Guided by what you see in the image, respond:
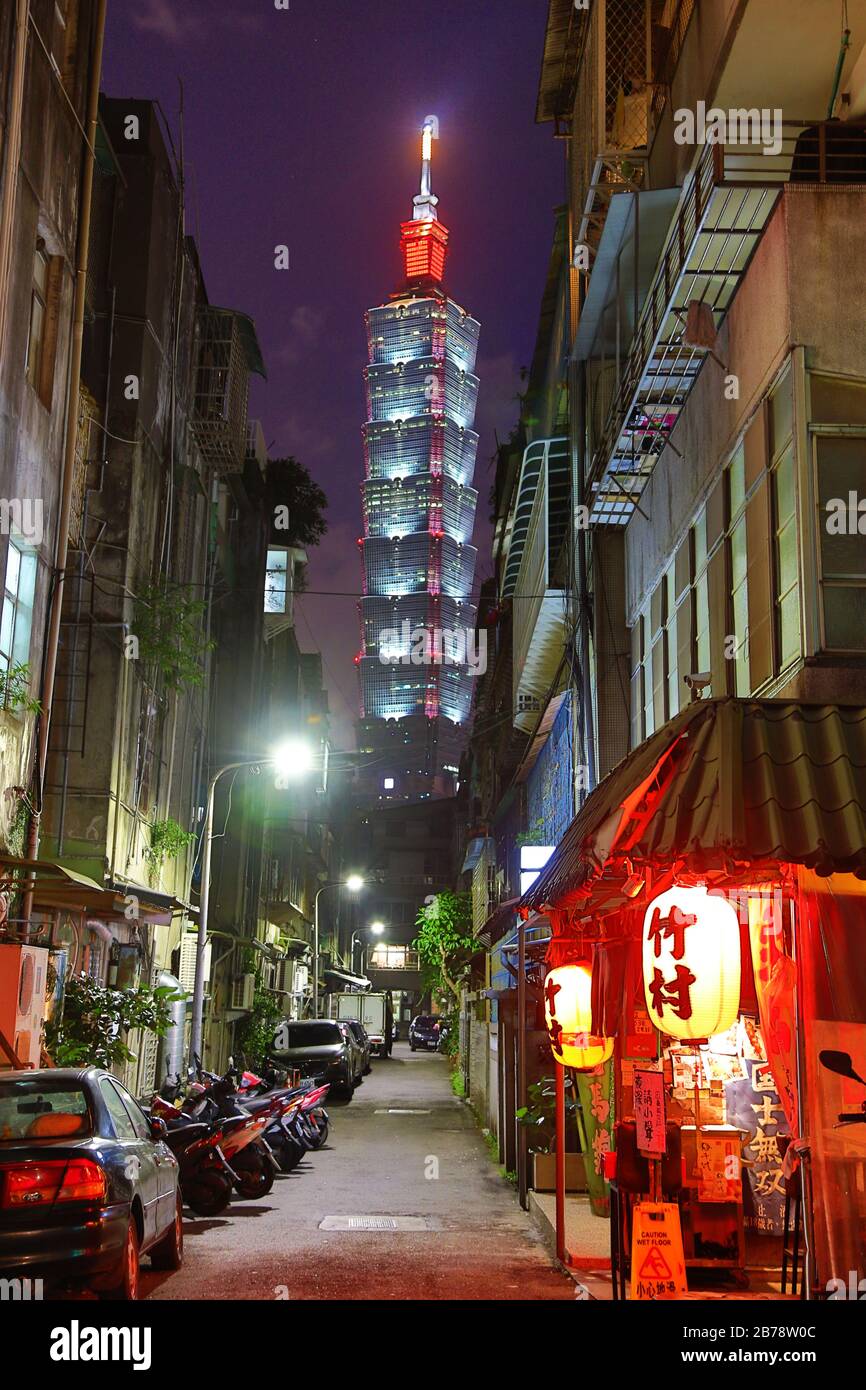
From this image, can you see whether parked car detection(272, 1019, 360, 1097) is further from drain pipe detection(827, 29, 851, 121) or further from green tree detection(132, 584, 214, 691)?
drain pipe detection(827, 29, 851, 121)

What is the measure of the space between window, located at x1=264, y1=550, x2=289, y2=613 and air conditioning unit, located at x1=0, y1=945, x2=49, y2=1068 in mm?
27083

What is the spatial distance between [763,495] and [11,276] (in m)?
8.51

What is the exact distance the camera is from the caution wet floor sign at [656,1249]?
8.22 m

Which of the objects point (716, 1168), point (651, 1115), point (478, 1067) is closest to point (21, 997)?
point (651, 1115)

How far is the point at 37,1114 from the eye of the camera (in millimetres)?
9516

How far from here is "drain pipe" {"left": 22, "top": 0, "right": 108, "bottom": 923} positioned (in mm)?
15406

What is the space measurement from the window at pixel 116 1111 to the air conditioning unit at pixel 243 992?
24.6m

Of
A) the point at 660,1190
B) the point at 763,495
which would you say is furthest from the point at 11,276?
the point at 660,1190

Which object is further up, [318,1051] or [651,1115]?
[651,1115]

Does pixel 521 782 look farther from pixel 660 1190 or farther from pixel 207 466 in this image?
pixel 660 1190

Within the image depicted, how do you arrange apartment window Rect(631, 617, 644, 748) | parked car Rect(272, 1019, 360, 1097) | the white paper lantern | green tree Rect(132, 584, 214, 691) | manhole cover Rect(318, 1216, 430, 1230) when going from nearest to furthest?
the white paper lantern < manhole cover Rect(318, 1216, 430, 1230) < apartment window Rect(631, 617, 644, 748) < green tree Rect(132, 584, 214, 691) < parked car Rect(272, 1019, 360, 1097)

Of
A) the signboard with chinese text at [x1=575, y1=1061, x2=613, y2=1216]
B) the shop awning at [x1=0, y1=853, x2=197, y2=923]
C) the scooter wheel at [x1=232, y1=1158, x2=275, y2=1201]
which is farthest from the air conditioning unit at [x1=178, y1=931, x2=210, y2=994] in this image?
the signboard with chinese text at [x1=575, y1=1061, x2=613, y2=1216]

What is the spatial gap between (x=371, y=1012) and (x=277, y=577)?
77.3ft

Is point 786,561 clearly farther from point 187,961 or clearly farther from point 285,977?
point 285,977
